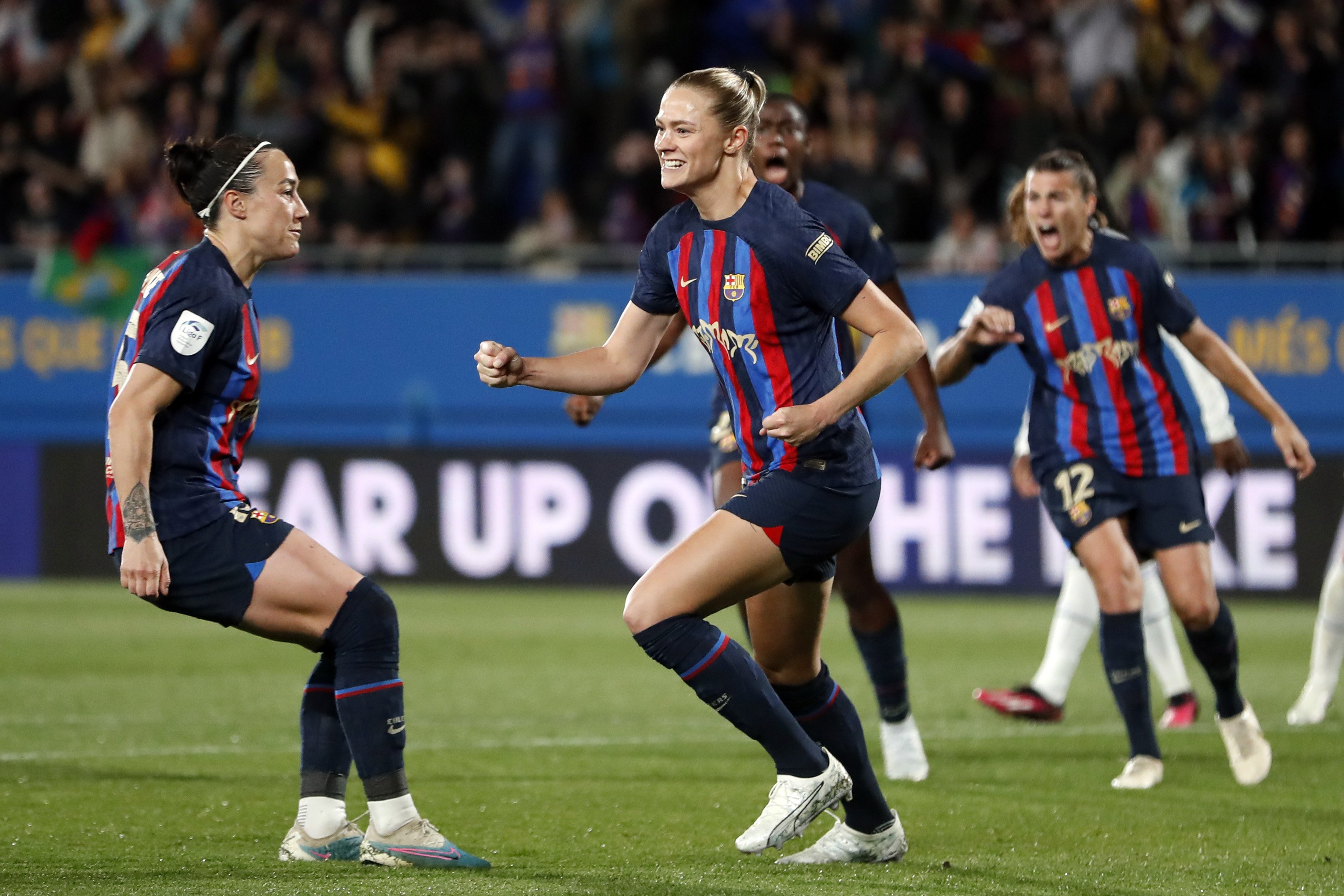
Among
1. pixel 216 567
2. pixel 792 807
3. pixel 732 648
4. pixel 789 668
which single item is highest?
pixel 216 567

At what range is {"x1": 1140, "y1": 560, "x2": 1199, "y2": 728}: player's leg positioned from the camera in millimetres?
7707

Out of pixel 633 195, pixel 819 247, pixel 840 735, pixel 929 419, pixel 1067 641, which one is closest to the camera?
pixel 819 247

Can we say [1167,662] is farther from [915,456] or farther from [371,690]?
[371,690]

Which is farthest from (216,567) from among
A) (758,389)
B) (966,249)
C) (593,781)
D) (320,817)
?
(966,249)

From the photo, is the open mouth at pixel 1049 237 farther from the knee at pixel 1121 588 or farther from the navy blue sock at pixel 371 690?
the navy blue sock at pixel 371 690

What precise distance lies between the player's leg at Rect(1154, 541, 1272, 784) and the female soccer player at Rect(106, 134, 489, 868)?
2.74 meters

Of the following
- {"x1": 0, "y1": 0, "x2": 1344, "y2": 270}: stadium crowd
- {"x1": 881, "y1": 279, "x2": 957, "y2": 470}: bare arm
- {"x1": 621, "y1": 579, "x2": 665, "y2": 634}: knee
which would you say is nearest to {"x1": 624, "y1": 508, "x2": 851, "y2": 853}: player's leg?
{"x1": 621, "y1": 579, "x2": 665, "y2": 634}: knee

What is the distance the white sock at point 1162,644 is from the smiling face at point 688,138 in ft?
12.7

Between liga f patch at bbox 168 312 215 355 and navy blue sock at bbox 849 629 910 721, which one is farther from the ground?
liga f patch at bbox 168 312 215 355

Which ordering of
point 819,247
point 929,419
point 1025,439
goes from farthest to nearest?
point 1025,439, point 929,419, point 819,247

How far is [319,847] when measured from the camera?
16.1 ft

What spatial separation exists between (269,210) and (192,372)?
0.55 m

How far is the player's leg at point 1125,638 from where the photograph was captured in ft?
20.3

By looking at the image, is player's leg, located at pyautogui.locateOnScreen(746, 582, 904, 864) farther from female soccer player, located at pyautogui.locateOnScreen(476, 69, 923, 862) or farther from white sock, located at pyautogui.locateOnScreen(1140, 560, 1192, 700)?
white sock, located at pyautogui.locateOnScreen(1140, 560, 1192, 700)
